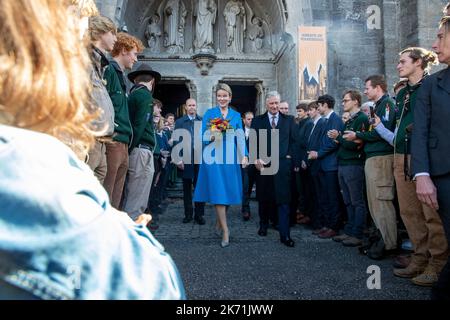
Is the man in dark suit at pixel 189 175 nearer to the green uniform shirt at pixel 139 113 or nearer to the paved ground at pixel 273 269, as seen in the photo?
the paved ground at pixel 273 269

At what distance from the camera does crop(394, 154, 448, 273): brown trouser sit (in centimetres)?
321

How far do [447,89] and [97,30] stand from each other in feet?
9.74

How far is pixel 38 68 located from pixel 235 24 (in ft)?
39.7

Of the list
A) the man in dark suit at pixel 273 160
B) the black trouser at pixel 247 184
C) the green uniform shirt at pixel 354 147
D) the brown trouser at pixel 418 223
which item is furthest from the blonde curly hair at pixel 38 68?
the black trouser at pixel 247 184

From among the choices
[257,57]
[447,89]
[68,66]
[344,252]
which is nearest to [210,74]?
[257,57]

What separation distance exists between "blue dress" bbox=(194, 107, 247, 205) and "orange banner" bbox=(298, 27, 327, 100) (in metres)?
4.30

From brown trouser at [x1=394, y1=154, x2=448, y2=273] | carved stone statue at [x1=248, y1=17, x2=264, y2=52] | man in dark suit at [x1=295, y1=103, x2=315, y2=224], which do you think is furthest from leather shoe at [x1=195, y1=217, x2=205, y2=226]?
carved stone statue at [x1=248, y1=17, x2=264, y2=52]

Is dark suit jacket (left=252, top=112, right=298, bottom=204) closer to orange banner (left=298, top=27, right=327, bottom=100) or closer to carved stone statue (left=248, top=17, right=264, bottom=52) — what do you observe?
orange banner (left=298, top=27, right=327, bottom=100)

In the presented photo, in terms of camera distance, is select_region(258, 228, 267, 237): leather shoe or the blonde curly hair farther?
select_region(258, 228, 267, 237): leather shoe

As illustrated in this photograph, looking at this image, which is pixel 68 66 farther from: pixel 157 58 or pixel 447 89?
pixel 157 58

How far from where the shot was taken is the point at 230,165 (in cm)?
496

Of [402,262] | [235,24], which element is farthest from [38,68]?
[235,24]

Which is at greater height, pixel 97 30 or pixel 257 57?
pixel 257 57

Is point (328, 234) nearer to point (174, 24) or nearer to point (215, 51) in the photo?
point (215, 51)
